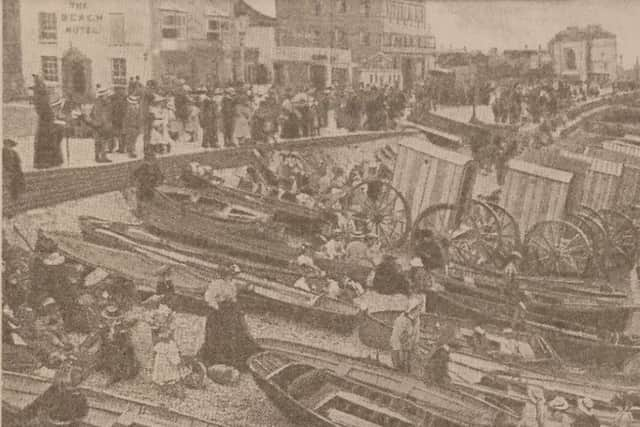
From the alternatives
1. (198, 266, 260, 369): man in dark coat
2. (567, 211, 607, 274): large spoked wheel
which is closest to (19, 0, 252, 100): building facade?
(198, 266, 260, 369): man in dark coat

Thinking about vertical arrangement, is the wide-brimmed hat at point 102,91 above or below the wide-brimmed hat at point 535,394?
above

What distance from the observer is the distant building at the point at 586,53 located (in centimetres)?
560

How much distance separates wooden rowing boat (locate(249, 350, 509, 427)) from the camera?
205 inches

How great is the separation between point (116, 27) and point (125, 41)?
7.2 inches

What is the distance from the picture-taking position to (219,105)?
6.58 m

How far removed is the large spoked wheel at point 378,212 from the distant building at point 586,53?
1.43m

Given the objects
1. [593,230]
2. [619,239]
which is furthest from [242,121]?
[619,239]

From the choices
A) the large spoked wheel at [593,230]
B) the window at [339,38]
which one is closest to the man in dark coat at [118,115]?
the window at [339,38]

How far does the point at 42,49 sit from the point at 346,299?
8.98 ft

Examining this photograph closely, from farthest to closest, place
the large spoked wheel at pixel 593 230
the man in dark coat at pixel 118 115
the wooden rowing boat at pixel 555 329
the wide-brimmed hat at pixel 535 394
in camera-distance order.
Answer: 1. the man in dark coat at pixel 118 115
2. the large spoked wheel at pixel 593 230
3. the wooden rowing boat at pixel 555 329
4. the wide-brimmed hat at pixel 535 394

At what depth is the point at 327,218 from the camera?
6.04 m

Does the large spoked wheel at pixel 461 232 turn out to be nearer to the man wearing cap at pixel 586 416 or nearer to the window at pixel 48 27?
the man wearing cap at pixel 586 416

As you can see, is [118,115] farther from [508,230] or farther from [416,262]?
[508,230]

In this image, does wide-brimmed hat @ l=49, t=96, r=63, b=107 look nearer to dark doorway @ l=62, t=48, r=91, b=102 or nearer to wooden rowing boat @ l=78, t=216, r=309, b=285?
dark doorway @ l=62, t=48, r=91, b=102
